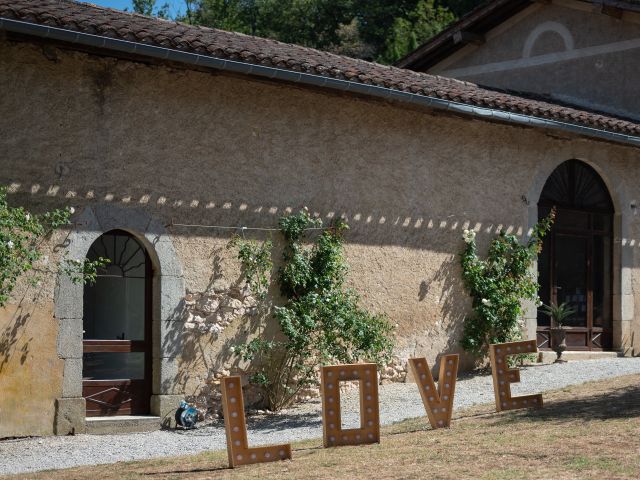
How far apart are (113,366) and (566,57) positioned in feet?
32.2

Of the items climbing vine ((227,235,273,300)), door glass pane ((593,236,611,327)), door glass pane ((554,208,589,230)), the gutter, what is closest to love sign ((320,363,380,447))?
climbing vine ((227,235,273,300))

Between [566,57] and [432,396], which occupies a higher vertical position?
[566,57]

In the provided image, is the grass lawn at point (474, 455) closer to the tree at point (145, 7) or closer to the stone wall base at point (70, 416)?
the stone wall base at point (70, 416)

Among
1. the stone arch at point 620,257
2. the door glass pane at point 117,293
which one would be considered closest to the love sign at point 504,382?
the door glass pane at point 117,293

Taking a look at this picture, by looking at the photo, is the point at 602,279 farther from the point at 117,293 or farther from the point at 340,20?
the point at 340,20

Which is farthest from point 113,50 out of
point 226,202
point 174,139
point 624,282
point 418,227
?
point 624,282

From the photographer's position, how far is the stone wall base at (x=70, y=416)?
30.5 feet

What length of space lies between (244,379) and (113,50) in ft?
11.9

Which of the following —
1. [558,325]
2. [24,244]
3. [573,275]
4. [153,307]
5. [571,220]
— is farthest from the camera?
[573,275]

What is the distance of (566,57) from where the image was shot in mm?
16469

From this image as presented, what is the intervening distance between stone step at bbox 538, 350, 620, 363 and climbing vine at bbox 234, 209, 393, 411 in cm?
344

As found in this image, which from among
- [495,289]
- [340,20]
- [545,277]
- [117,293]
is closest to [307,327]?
[117,293]

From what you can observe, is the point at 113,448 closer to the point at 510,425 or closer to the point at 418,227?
the point at 510,425

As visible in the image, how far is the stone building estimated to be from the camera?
365 inches
